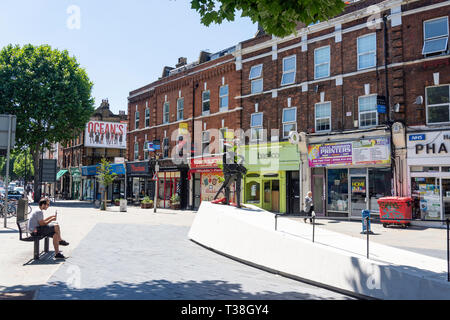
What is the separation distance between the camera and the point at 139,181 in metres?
36.6

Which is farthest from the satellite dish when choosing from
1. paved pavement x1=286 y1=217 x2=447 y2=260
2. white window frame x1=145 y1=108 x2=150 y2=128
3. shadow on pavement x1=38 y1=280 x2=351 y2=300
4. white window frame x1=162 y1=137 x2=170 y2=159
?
white window frame x1=145 y1=108 x2=150 y2=128

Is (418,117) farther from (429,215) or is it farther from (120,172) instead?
(120,172)

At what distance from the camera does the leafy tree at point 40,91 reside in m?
34.2

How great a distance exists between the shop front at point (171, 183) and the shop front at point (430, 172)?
56.5ft

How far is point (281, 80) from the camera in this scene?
76.3 feet

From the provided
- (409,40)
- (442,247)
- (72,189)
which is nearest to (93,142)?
(72,189)

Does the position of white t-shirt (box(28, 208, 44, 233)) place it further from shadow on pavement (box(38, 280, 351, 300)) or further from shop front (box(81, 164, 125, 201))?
shop front (box(81, 164, 125, 201))

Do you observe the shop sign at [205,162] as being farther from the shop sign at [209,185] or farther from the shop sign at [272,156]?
the shop sign at [272,156]

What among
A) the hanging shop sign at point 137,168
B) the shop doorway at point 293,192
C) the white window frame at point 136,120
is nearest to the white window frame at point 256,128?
the shop doorway at point 293,192

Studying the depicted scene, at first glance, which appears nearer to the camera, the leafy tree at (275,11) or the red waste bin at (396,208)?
the leafy tree at (275,11)

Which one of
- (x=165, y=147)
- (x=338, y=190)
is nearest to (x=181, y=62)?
(x=165, y=147)

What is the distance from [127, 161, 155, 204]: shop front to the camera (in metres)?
34.2

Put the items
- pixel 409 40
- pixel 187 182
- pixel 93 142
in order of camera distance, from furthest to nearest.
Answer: pixel 93 142 < pixel 187 182 < pixel 409 40

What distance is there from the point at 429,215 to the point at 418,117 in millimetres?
4434
